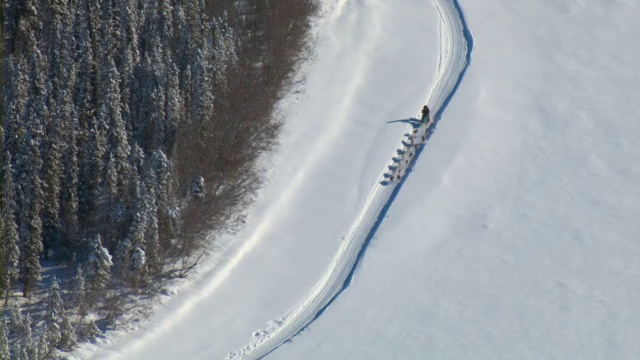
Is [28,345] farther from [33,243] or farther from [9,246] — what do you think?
[33,243]

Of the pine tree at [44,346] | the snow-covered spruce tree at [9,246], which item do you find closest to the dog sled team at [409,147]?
the snow-covered spruce tree at [9,246]

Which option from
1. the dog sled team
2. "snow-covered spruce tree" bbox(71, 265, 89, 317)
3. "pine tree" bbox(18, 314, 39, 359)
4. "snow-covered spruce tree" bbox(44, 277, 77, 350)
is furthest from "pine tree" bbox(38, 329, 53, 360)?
the dog sled team

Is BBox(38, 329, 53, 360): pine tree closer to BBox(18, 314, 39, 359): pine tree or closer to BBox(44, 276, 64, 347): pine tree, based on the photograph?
BBox(44, 276, 64, 347): pine tree

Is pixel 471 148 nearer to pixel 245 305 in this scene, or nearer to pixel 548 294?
pixel 548 294

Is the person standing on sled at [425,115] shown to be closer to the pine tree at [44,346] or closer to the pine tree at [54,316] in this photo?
the pine tree at [54,316]

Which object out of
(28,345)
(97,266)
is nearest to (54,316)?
(28,345)

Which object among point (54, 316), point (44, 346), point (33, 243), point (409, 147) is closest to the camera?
point (44, 346)
